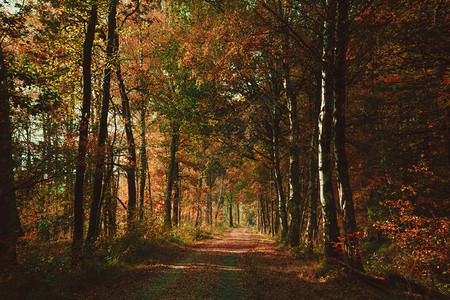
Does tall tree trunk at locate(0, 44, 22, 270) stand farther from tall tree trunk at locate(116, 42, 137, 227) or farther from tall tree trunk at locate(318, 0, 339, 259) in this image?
→ tall tree trunk at locate(318, 0, 339, 259)

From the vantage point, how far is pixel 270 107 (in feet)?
43.2

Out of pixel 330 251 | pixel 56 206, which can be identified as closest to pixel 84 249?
pixel 56 206

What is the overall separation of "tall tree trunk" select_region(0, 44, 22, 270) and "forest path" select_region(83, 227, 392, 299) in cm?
273

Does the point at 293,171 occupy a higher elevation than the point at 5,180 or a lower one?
higher

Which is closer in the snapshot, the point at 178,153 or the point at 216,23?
the point at 216,23

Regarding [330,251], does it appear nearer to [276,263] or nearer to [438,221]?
[276,263]

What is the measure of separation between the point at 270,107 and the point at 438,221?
828 cm

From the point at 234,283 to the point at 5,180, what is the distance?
7.19 meters

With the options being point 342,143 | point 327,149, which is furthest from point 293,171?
point 342,143

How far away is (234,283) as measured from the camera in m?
7.34

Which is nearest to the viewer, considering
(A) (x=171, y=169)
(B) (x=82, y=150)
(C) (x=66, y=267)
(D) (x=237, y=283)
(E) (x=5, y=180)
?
(E) (x=5, y=180)

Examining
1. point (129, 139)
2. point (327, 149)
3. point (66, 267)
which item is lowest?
point (66, 267)

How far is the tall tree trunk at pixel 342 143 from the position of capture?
22.7 feet

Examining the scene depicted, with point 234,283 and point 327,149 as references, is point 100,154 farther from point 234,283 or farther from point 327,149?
point 327,149
